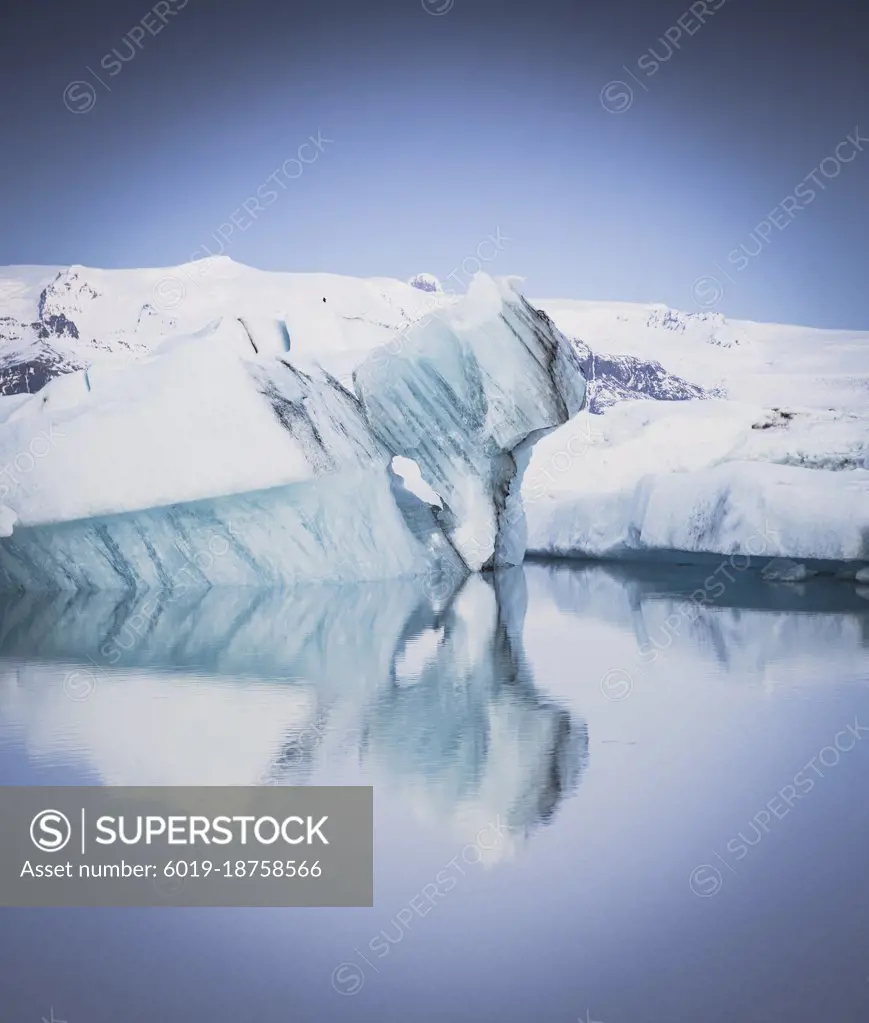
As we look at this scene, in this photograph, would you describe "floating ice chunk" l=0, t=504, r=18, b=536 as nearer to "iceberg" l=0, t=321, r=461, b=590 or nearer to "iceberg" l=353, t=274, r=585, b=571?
"iceberg" l=0, t=321, r=461, b=590

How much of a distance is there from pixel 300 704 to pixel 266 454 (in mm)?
4687

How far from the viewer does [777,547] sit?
11023mm

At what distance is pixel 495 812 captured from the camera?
2.94 metres

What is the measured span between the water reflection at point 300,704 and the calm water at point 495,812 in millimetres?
18

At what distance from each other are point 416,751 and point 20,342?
2340cm

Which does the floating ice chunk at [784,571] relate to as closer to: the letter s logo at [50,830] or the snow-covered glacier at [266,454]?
the snow-covered glacier at [266,454]

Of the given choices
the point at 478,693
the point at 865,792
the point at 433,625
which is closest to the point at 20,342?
the point at 433,625

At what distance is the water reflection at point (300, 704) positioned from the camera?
3271mm

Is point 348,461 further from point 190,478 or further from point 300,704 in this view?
point 300,704

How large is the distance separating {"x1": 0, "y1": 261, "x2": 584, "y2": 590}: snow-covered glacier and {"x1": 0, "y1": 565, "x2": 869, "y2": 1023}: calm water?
2272 mm

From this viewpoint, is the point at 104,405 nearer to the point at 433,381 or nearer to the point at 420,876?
the point at 433,381

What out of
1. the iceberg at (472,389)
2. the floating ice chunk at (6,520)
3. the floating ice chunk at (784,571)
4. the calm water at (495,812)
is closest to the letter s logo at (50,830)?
the calm water at (495,812)

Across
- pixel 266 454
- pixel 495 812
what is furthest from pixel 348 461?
pixel 495 812

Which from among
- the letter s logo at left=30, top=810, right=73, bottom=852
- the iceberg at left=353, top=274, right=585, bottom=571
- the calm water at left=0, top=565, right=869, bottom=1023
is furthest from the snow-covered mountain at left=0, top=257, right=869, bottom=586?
the letter s logo at left=30, top=810, right=73, bottom=852
